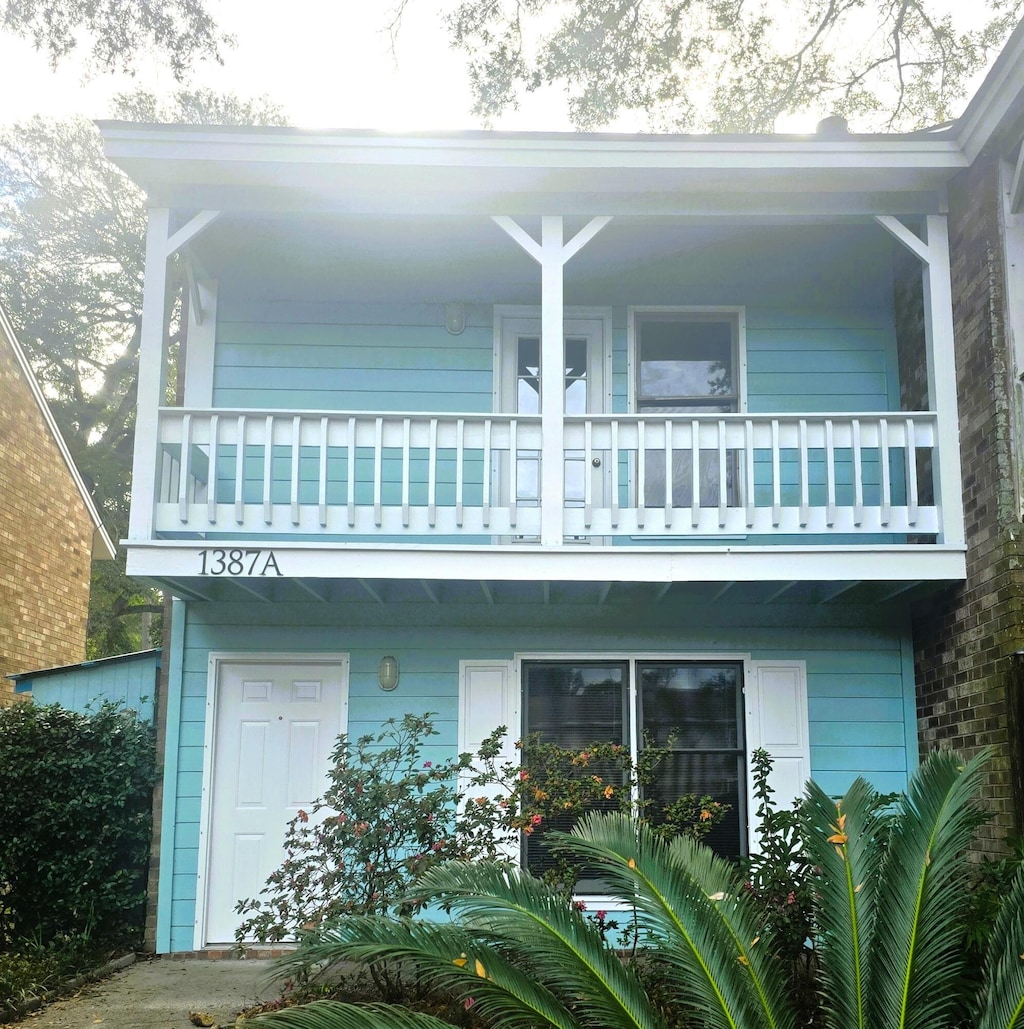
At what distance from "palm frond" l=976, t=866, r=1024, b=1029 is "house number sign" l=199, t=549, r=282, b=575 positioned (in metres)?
4.48

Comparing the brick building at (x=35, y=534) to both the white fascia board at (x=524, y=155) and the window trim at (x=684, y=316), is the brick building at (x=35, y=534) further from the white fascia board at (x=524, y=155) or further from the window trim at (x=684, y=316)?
the window trim at (x=684, y=316)

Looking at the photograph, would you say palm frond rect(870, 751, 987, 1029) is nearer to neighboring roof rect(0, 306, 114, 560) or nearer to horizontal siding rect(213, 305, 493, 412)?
horizontal siding rect(213, 305, 493, 412)

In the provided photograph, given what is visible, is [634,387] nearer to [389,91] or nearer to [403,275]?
[403,275]

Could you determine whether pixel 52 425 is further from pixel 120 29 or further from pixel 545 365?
pixel 545 365

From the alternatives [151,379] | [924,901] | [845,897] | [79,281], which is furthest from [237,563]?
[79,281]

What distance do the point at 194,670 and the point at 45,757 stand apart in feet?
3.74

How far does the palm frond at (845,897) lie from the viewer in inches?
178

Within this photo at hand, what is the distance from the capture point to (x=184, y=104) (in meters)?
16.1

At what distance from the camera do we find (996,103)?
21.7 ft

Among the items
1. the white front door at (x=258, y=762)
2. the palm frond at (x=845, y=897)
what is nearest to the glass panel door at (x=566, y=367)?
the white front door at (x=258, y=762)

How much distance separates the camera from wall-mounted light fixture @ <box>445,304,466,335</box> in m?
8.62

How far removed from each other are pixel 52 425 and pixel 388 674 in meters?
7.24

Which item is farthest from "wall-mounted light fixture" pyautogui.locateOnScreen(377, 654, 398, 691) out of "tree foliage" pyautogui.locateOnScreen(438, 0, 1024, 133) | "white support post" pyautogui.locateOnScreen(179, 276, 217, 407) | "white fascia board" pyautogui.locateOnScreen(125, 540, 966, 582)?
"tree foliage" pyautogui.locateOnScreen(438, 0, 1024, 133)

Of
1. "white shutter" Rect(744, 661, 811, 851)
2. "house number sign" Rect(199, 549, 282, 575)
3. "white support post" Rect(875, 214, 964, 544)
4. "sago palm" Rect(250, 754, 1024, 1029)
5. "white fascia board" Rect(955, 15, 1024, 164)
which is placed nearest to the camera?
"sago palm" Rect(250, 754, 1024, 1029)
